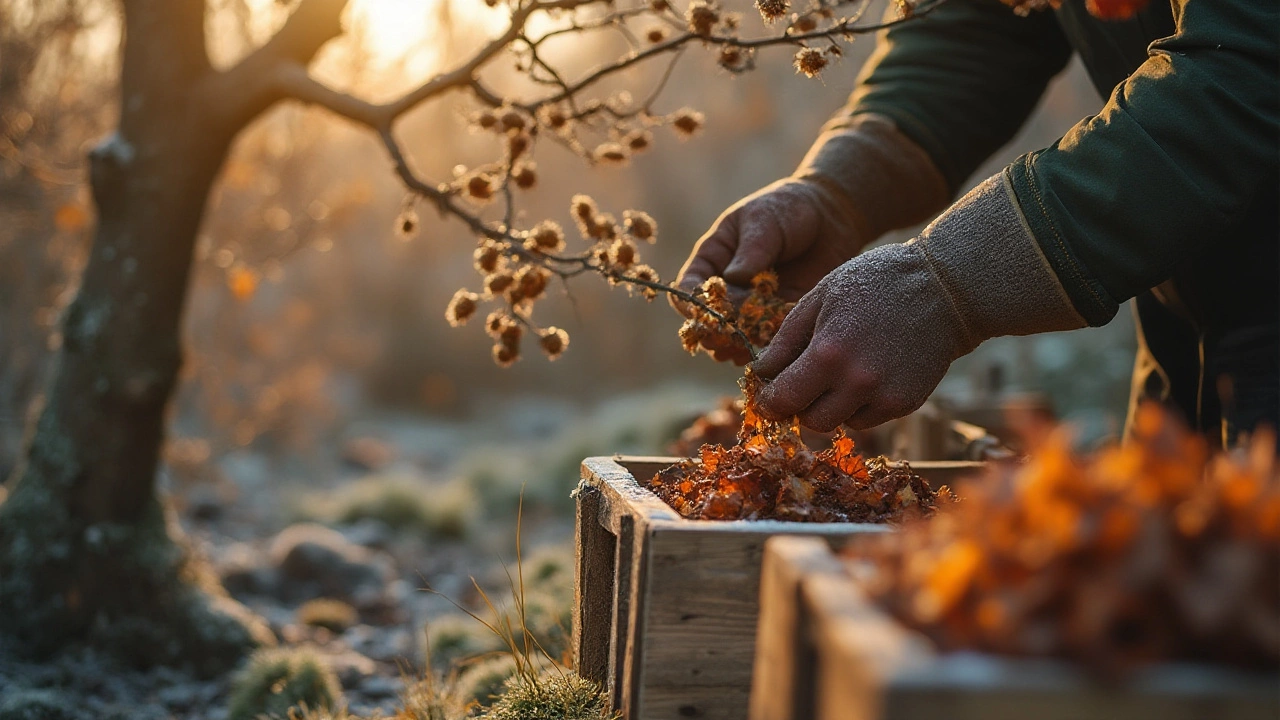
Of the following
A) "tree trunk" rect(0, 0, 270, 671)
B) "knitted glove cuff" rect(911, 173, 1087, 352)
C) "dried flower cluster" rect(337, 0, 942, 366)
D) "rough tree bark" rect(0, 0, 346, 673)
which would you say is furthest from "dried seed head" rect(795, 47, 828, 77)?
"tree trunk" rect(0, 0, 270, 671)

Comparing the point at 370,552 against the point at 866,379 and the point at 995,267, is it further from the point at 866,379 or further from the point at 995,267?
the point at 995,267

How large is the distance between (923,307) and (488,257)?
1.13 metres

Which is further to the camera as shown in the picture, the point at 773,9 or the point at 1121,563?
the point at 773,9

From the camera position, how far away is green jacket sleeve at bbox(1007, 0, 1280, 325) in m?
1.75

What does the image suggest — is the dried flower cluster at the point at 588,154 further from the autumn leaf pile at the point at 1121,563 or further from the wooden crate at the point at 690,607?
the autumn leaf pile at the point at 1121,563

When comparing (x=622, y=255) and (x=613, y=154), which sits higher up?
(x=613, y=154)

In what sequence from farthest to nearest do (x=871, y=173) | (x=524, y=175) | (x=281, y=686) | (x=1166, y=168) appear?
(x=281, y=686) < (x=524, y=175) < (x=871, y=173) < (x=1166, y=168)

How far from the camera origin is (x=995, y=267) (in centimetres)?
180

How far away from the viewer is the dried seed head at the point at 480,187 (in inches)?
104

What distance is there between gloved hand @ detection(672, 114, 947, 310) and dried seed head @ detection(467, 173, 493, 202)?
56 centimetres

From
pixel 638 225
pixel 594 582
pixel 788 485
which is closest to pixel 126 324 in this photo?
pixel 638 225

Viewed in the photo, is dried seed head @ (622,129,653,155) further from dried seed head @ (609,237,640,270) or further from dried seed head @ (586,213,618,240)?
dried seed head @ (609,237,640,270)

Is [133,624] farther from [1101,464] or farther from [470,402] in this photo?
[470,402]

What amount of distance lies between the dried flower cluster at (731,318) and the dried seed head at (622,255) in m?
0.22
